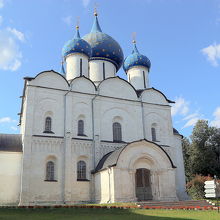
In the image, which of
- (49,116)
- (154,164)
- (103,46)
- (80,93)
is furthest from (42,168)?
(103,46)

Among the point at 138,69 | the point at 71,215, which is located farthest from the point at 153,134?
the point at 71,215

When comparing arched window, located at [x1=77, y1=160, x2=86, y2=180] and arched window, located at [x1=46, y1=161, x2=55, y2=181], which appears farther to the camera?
arched window, located at [x1=77, y1=160, x2=86, y2=180]

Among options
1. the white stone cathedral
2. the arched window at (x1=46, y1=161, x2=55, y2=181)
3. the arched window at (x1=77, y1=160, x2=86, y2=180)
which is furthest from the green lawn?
the arched window at (x1=77, y1=160, x2=86, y2=180)

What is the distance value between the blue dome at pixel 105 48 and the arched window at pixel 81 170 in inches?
375

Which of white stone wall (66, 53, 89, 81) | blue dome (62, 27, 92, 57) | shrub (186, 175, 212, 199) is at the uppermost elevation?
blue dome (62, 27, 92, 57)

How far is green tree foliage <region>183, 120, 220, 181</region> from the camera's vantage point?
1117 inches

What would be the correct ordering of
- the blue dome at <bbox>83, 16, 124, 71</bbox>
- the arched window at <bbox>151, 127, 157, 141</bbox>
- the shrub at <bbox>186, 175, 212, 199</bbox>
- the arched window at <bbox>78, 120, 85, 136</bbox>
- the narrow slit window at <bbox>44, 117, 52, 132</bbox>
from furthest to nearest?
the blue dome at <bbox>83, 16, 124, 71</bbox>, the shrub at <bbox>186, 175, 212, 199</bbox>, the arched window at <bbox>151, 127, 157, 141</bbox>, the arched window at <bbox>78, 120, 85, 136</bbox>, the narrow slit window at <bbox>44, 117, 52, 132</bbox>

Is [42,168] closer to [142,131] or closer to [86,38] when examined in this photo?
[142,131]

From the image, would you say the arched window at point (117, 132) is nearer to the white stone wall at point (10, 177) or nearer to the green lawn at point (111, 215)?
the white stone wall at point (10, 177)

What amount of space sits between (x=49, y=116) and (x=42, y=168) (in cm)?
346

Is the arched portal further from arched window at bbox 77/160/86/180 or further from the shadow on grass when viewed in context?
the shadow on grass

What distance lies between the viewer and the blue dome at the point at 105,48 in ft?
77.9

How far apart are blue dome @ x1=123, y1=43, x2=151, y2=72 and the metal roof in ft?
38.4

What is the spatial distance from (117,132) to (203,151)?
1276 cm
